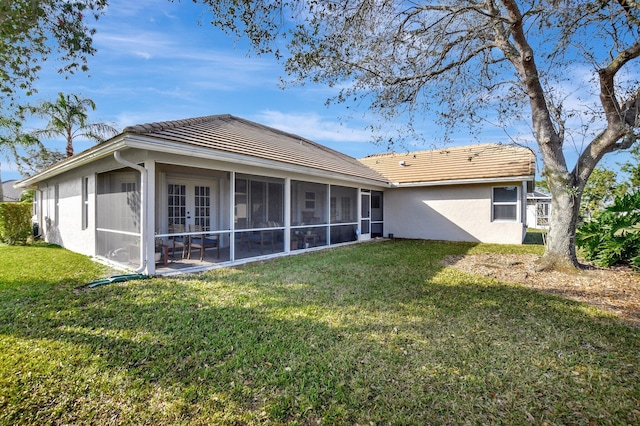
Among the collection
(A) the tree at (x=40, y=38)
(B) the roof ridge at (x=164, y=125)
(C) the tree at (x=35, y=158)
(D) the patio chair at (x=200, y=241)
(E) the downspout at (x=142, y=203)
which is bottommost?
(D) the patio chair at (x=200, y=241)

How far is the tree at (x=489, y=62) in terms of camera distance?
250 inches

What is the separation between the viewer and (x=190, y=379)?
294cm

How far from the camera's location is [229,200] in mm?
9422

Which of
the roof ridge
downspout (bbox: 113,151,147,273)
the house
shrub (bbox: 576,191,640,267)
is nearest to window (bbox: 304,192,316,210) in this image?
the house

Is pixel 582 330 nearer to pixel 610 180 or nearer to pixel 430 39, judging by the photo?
pixel 430 39

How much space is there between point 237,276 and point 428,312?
416cm

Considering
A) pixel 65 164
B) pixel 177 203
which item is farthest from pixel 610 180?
pixel 65 164

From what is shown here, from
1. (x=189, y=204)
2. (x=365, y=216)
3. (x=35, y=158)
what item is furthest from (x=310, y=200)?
Result: (x=35, y=158)

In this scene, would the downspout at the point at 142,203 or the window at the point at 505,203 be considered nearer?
the downspout at the point at 142,203

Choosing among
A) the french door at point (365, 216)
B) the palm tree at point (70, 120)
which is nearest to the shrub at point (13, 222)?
the palm tree at point (70, 120)

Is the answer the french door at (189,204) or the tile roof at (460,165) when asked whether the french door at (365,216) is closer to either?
the tile roof at (460,165)

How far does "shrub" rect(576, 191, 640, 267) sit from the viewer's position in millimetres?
7539

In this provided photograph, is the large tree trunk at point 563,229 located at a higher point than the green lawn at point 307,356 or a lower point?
higher

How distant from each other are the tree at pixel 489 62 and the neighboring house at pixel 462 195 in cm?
465
